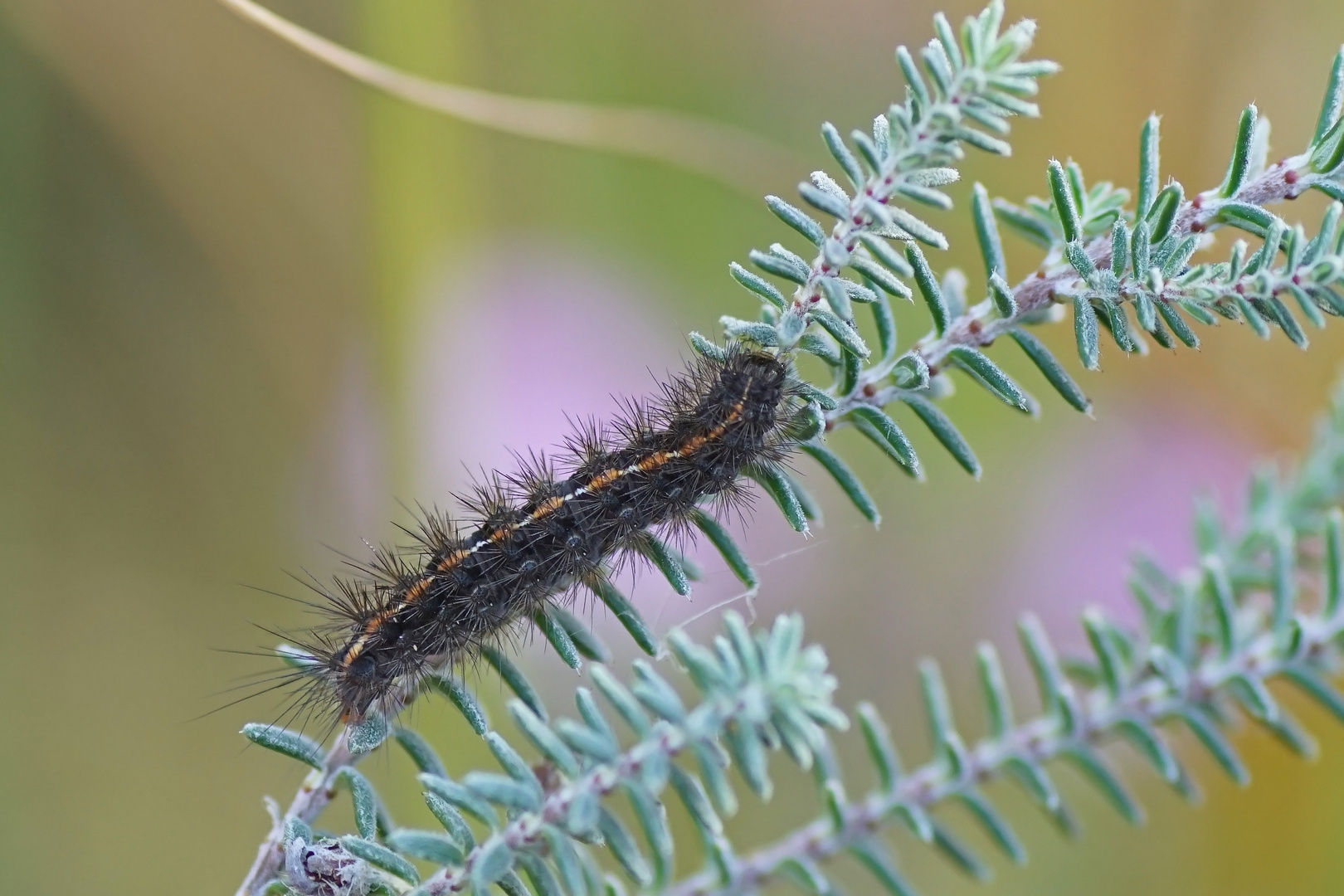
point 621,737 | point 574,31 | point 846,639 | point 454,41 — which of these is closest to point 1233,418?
point 846,639

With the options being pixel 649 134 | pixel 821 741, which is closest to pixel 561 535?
pixel 821 741

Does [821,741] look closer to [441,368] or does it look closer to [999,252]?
[999,252]

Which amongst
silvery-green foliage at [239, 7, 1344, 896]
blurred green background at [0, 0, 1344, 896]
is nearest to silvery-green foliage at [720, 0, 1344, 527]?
silvery-green foliage at [239, 7, 1344, 896]

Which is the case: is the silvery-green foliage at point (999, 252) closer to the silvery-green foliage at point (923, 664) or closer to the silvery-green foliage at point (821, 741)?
the silvery-green foliage at point (923, 664)

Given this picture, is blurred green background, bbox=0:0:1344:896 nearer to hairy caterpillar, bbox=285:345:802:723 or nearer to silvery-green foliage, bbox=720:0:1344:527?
hairy caterpillar, bbox=285:345:802:723

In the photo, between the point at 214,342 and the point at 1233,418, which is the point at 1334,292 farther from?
the point at 214,342

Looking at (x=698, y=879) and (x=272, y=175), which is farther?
(x=272, y=175)
